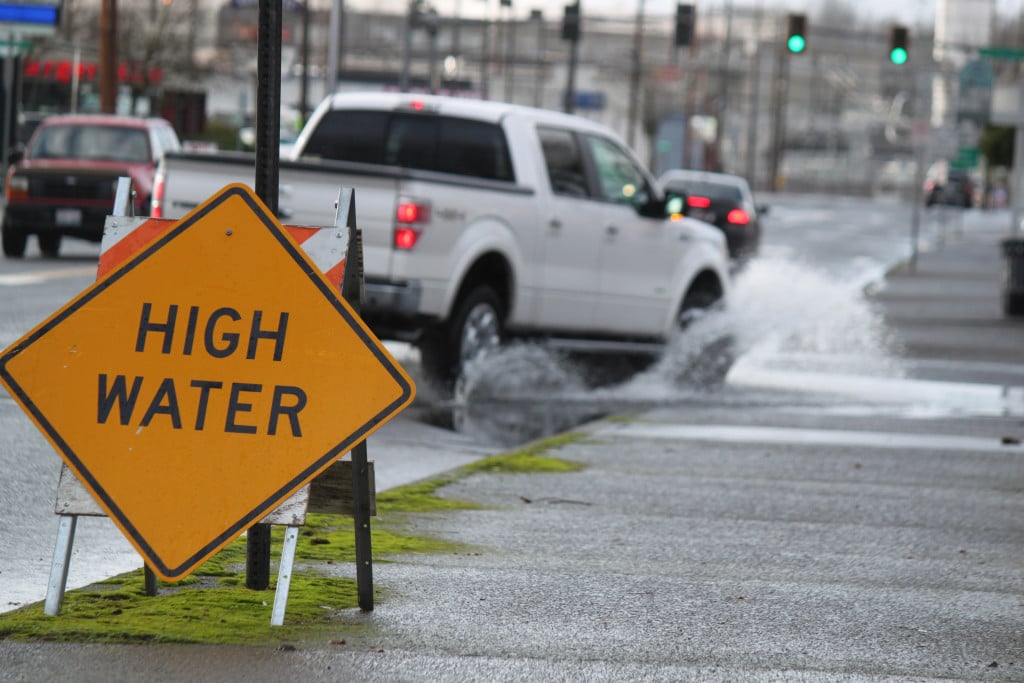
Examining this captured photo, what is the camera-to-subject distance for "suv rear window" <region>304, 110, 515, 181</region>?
42.4ft

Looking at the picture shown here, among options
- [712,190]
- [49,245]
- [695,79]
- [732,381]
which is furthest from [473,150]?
[695,79]

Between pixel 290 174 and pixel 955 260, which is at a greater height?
pixel 290 174

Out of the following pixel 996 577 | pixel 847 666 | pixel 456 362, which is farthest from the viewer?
pixel 456 362

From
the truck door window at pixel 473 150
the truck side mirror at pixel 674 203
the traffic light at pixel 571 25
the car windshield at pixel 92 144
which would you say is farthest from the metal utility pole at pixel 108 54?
the truck door window at pixel 473 150

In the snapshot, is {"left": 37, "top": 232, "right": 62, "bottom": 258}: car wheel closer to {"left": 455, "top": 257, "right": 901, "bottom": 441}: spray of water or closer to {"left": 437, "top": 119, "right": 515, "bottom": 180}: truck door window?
{"left": 455, "top": 257, "right": 901, "bottom": 441}: spray of water

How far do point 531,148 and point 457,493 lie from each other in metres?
4.92

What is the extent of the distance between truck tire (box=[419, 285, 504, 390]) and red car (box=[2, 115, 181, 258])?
9686 millimetres

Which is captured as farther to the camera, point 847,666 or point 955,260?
point 955,260

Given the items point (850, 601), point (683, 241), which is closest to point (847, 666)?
point (850, 601)

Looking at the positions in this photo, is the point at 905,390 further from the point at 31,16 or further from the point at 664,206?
the point at 31,16

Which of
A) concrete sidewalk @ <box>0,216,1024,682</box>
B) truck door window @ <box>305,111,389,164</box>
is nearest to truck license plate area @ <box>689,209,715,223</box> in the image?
truck door window @ <box>305,111,389,164</box>

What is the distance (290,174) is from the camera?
11.5 m

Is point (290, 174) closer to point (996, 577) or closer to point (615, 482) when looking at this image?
point (615, 482)

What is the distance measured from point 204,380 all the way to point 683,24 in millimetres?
37308
